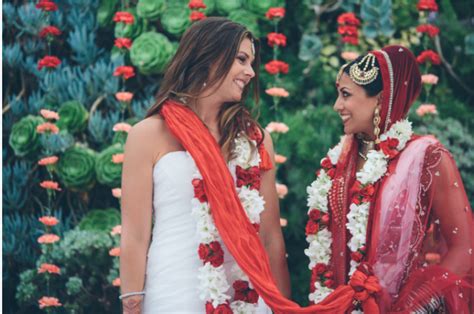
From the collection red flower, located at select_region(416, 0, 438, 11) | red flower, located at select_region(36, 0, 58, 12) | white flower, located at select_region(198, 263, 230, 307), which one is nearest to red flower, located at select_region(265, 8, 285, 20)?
red flower, located at select_region(416, 0, 438, 11)

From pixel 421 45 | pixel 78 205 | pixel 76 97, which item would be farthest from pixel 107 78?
pixel 421 45

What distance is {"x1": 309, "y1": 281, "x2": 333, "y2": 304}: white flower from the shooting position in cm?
443

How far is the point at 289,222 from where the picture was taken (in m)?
6.43

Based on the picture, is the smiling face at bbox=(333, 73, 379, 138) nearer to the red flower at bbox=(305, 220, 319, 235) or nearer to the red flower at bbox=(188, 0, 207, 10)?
the red flower at bbox=(305, 220, 319, 235)

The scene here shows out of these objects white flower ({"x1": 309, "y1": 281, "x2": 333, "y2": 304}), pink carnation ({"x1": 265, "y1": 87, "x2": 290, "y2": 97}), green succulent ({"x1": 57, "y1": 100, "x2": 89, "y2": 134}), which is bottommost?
white flower ({"x1": 309, "y1": 281, "x2": 333, "y2": 304})

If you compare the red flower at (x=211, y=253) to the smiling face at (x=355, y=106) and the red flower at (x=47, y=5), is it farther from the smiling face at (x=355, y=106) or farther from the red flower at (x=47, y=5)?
the red flower at (x=47, y=5)

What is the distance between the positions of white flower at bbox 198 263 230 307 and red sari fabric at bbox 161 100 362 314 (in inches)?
4.9

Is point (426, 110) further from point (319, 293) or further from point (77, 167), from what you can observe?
point (77, 167)

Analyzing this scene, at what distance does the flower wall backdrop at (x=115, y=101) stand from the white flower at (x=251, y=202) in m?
1.63

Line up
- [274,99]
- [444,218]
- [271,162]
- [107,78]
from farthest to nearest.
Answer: [107,78] < [274,99] < [271,162] < [444,218]

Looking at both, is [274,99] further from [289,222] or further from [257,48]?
[257,48]

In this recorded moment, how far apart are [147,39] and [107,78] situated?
415mm

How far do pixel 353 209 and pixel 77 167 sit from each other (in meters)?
2.70

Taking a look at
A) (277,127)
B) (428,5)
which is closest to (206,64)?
(277,127)
